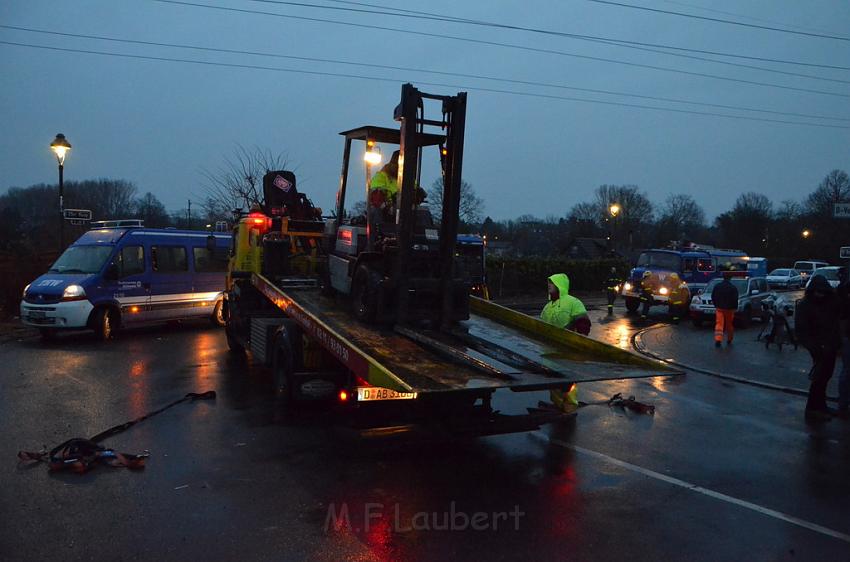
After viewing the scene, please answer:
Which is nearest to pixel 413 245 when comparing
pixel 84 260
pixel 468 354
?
pixel 468 354

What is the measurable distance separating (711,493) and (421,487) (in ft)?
8.05

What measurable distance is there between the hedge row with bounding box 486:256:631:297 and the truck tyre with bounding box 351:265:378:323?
Result: 21722 millimetres

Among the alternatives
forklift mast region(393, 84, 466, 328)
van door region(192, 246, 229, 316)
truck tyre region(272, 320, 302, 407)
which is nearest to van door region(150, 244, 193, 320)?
van door region(192, 246, 229, 316)

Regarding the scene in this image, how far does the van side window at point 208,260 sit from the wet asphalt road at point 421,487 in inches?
293

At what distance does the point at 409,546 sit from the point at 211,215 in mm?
35741

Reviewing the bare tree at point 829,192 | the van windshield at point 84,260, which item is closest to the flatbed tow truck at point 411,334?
the van windshield at point 84,260

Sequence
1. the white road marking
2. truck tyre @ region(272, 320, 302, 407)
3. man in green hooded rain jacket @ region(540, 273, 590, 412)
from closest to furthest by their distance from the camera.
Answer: the white road marking
truck tyre @ region(272, 320, 302, 407)
man in green hooded rain jacket @ region(540, 273, 590, 412)

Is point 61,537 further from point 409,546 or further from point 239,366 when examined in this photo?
point 239,366

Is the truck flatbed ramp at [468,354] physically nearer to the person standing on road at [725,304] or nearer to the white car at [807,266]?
the person standing on road at [725,304]

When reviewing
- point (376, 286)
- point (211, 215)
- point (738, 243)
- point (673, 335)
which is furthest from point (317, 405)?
point (738, 243)

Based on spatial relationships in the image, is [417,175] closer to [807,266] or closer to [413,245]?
[413,245]

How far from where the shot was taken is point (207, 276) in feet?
54.3

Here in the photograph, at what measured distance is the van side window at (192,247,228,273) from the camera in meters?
16.4

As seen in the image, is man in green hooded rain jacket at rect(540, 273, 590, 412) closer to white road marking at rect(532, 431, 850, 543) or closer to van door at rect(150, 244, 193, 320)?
white road marking at rect(532, 431, 850, 543)
